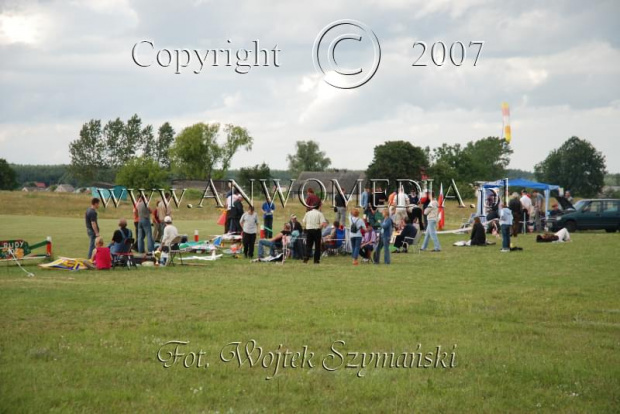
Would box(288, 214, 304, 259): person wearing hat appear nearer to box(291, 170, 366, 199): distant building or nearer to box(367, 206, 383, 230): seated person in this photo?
box(367, 206, 383, 230): seated person

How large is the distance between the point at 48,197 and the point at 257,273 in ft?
172

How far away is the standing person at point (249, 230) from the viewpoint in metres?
22.8

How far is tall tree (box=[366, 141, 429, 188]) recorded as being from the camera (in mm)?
94062

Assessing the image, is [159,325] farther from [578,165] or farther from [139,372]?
[578,165]

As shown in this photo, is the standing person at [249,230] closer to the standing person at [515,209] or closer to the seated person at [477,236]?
the seated person at [477,236]

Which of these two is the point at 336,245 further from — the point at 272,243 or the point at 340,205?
the point at 340,205

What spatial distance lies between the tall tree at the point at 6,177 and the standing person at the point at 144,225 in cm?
10420

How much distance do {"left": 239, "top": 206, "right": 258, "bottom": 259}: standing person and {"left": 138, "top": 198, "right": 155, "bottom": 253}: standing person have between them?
2.82m

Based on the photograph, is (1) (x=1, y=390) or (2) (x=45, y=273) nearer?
(1) (x=1, y=390)

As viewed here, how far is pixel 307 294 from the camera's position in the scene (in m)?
14.3

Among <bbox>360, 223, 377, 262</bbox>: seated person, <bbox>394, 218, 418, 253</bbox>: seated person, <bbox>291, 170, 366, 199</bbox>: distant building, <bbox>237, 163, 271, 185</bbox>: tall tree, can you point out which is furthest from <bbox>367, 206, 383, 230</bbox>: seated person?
<bbox>291, 170, 366, 199</bbox>: distant building

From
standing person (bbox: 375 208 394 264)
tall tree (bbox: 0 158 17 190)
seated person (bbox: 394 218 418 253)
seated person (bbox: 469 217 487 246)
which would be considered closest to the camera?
standing person (bbox: 375 208 394 264)

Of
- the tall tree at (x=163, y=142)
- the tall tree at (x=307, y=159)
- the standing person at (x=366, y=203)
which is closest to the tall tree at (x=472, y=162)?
the tall tree at (x=307, y=159)

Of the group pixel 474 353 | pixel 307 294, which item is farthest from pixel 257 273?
pixel 474 353
